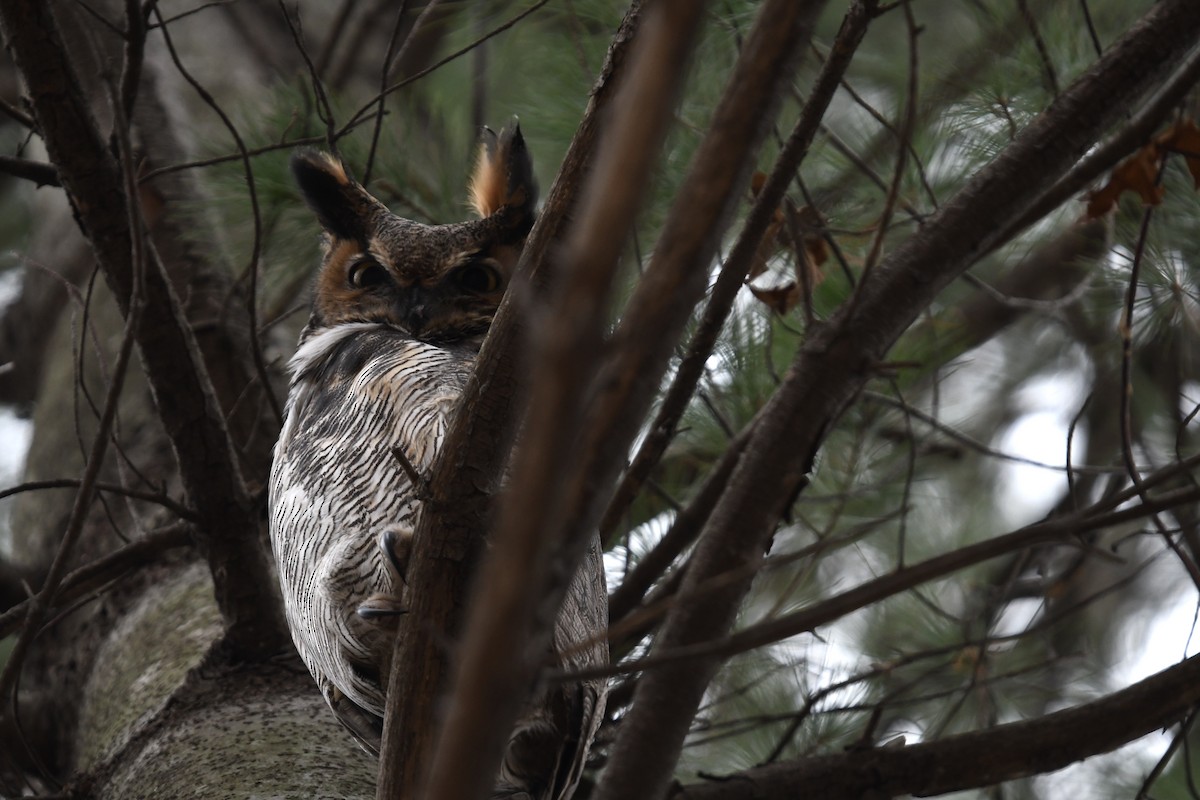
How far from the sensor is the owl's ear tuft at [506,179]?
214 centimetres

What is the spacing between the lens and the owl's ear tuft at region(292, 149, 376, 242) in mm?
2193

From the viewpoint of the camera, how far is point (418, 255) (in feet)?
6.82

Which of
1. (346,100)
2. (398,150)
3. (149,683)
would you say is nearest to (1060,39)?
(398,150)

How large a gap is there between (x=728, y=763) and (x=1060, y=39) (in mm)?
1704

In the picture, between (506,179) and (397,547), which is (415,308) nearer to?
(506,179)

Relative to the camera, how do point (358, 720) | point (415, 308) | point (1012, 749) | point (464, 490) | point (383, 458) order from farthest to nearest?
point (415, 308) < point (358, 720) < point (383, 458) < point (1012, 749) < point (464, 490)

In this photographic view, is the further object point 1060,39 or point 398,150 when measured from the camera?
point 398,150

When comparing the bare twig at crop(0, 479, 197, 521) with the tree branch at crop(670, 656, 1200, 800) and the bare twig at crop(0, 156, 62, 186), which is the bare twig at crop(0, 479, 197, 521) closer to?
the bare twig at crop(0, 156, 62, 186)

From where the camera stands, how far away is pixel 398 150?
271 centimetres

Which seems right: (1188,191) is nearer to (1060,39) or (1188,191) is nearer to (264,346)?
(1060,39)

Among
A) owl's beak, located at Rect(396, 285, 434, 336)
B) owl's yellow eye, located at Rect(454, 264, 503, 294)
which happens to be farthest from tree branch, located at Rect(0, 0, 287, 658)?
owl's yellow eye, located at Rect(454, 264, 503, 294)

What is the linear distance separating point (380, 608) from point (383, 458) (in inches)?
9.9

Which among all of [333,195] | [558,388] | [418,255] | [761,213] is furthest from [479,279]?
[558,388]

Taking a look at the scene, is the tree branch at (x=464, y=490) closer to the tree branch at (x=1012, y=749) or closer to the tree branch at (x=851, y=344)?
the tree branch at (x=851, y=344)
